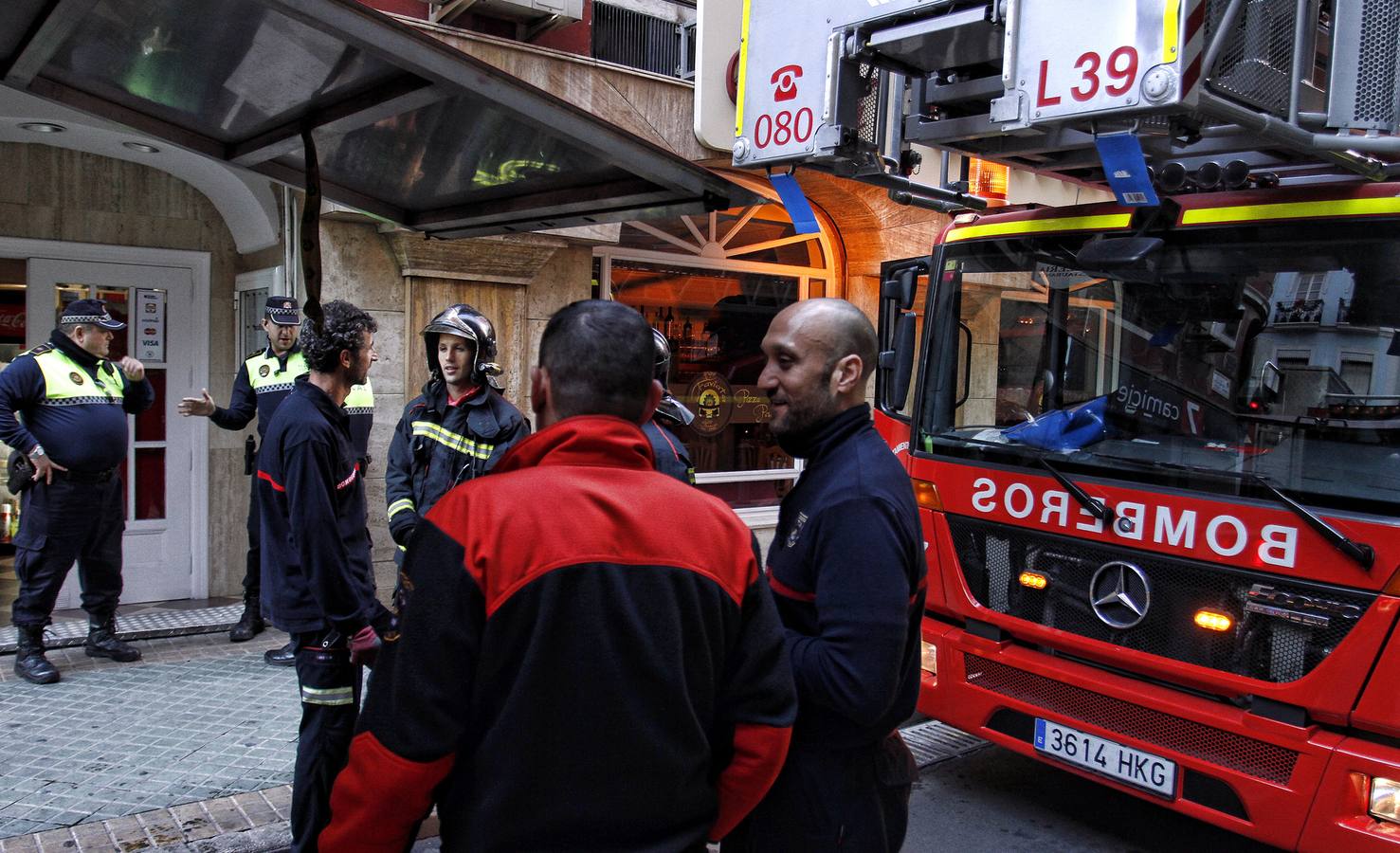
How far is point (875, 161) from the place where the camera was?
4.14 meters

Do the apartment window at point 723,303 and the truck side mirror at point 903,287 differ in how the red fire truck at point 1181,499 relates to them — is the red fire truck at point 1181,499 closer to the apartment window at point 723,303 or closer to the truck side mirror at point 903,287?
the truck side mirror at point 903,287

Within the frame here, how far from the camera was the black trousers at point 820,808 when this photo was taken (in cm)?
233

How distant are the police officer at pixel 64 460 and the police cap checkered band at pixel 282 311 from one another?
2.49 feet

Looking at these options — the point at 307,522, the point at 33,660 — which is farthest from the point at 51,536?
the point at 307,522

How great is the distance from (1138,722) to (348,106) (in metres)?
3.52

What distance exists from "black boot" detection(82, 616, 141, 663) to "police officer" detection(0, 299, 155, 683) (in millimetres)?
37

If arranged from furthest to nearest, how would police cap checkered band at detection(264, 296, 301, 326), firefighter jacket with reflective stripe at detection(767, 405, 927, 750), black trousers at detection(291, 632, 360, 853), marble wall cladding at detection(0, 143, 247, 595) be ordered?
marble wall cladding at detection(0, 143, 247, 595)
police cap checkered band at detection(264, 296, 301, 326)
black trousers at detection(291, 632, 360, 853)
firefighter jacket with reflective stripe at detection(767, 405, 927, 750)

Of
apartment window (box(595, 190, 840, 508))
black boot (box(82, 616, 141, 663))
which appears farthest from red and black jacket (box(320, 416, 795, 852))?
apartment window (box(595, 190, 840, 508))

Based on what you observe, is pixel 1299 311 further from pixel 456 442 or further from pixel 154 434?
pixel 154 434

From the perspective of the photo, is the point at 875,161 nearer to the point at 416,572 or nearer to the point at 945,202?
the point at 945,202

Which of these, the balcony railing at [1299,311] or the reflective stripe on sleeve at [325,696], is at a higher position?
the balcony railing at [1299,311]

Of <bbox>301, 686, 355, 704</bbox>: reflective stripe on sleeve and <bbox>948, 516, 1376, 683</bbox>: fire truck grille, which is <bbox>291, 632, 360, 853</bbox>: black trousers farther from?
<bbox>948, 516, 1376, 683</bbox>: fire truck grille

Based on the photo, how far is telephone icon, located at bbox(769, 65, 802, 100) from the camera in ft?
13.8

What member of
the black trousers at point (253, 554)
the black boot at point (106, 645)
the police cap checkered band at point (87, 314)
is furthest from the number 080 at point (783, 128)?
the black boot at point (106, 645)
